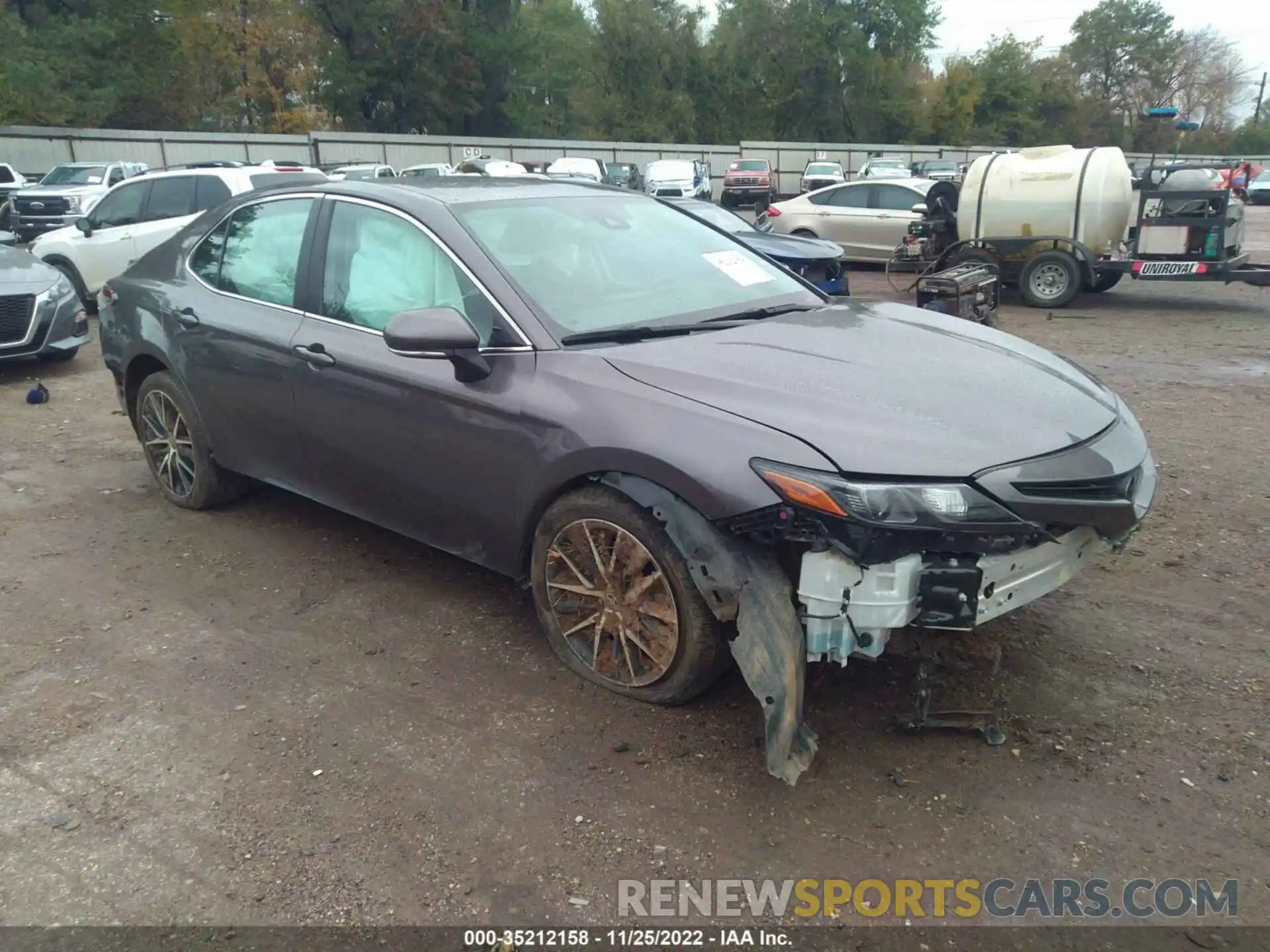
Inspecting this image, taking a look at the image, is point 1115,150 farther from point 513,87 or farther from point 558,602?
point 513,87

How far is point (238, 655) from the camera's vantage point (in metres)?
3.86

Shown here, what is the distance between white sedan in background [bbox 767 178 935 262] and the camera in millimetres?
16578

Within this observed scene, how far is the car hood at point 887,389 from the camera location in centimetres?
287

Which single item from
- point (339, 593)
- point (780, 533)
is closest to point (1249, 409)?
point (780, 533)

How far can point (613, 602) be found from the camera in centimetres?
336

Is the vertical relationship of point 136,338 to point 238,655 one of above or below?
above

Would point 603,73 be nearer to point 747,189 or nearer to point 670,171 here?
point 747,189

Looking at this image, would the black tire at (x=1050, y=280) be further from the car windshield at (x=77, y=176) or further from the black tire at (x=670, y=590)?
the car windshield at (x=77, y=176)

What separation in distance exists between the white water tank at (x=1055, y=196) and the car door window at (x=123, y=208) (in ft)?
35.2

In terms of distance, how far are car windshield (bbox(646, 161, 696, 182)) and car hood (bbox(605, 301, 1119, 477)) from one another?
27.6m

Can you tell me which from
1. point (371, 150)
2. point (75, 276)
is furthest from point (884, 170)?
point (75, 276)

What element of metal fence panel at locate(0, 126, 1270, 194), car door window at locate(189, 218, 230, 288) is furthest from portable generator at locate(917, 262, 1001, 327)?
metal fence panel at locate(0, 126, 1270, 194)

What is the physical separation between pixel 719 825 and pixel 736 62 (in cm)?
6691

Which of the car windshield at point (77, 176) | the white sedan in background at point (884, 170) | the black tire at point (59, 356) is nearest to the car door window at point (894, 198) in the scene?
the black tire at point (59, 356)
